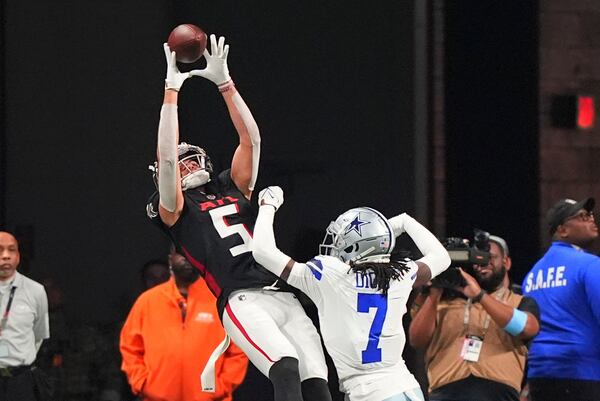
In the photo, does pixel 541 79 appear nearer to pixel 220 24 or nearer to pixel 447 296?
pixel 220 24

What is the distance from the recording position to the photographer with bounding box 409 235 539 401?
21.8 ft

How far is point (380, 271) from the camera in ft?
18.1

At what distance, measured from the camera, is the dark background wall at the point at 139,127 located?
29.6 feet

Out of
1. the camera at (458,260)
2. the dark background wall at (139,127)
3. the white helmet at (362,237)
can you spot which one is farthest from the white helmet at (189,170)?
the dark background wall at (139,127)

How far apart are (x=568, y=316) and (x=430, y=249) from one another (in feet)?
4.86

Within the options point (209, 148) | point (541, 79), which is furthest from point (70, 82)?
point (541, 79)

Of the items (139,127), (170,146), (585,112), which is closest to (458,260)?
(170,146)

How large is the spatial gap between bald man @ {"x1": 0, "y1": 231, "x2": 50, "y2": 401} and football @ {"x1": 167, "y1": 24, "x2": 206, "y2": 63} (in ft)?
8.51

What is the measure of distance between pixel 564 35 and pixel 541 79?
379mm

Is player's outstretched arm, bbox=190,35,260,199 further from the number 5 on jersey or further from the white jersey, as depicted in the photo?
the white jersey

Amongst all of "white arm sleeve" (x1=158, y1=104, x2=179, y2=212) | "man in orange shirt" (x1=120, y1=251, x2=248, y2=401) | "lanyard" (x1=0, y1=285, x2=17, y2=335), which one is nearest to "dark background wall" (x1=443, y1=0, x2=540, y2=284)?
"man in orange shirt" (x1=120, y1=251, x2=248, y2=401)

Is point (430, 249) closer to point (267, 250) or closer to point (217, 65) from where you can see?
point (267, 250)

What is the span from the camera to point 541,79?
9688 millimetres

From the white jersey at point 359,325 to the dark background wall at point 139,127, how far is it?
3460 mm
